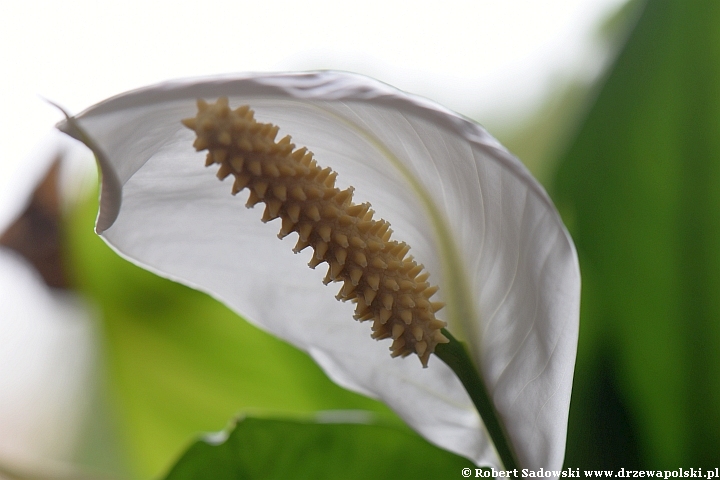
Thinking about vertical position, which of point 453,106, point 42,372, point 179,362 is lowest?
point 42,372

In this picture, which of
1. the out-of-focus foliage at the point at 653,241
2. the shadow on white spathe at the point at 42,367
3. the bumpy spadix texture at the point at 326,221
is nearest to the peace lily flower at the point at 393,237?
the bumpy spadix texture at the point at 326,221

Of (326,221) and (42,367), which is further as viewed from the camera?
(42,367)

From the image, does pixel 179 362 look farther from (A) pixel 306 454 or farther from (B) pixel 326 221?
(B) pixel 326 221

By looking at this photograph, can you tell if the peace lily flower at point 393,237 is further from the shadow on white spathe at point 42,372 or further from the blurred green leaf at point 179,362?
the shadow on white spathe at point 42,372

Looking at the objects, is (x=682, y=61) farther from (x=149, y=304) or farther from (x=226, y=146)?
(x=149, y=304)

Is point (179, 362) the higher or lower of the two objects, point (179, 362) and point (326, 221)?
the lower

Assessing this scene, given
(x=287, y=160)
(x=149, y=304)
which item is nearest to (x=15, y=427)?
(x=149, y=304)

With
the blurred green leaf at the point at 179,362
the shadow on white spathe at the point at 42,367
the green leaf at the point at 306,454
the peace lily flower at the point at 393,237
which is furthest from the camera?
the shadow on white spathe at the point at 42,367

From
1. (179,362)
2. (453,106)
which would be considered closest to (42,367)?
(179,362)
